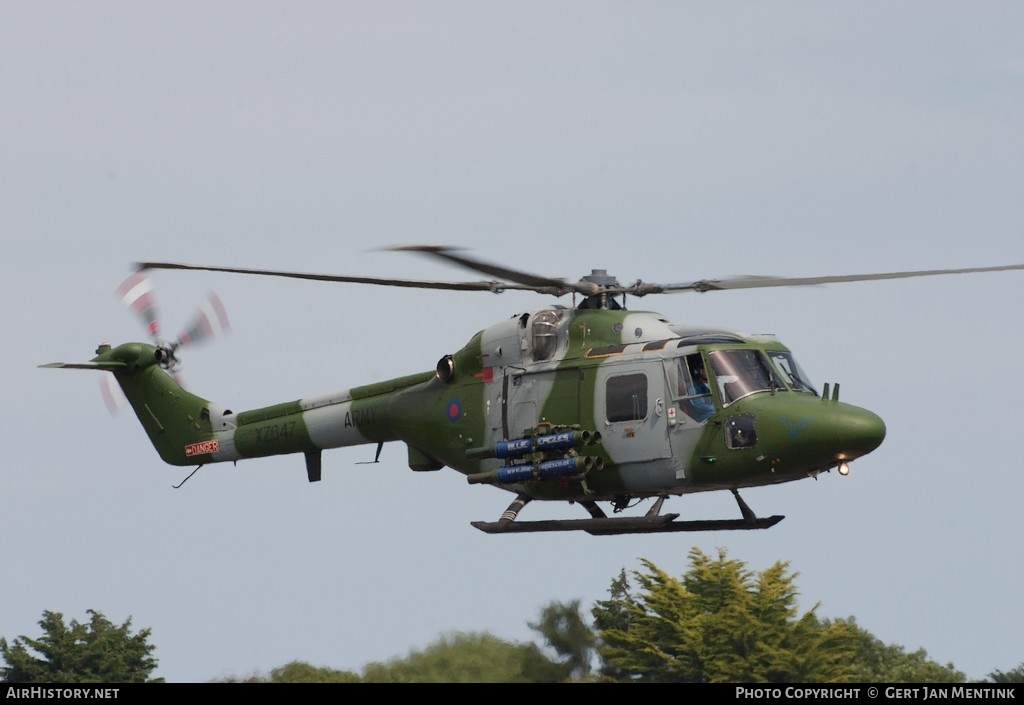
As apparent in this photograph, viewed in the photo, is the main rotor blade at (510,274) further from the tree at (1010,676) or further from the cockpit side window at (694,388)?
the tree at (1010,676)

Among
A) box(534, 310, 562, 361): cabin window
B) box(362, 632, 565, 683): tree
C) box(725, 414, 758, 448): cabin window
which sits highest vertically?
box(534, 310, 562, 361): cabin window

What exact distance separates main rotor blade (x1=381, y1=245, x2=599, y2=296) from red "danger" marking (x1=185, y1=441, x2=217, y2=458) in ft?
24.7

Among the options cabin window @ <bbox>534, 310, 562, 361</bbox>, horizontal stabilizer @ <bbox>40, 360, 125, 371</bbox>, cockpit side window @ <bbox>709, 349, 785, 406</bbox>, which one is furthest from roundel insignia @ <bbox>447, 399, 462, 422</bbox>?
horizontal stabilizer @ <bbox>40, 360, 125, 371</bbox>

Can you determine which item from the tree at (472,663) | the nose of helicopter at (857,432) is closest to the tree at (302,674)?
the tree at (472,663)

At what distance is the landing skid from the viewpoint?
95.0 feet

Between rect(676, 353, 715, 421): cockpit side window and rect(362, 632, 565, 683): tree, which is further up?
rect(676, 353, 715, 421): cockpit side window

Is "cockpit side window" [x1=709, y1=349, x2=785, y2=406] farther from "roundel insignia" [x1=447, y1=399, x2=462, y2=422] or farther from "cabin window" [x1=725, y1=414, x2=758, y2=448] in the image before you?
"roundel insignia" [x1=447, y1=399, x2=462, y2=422]

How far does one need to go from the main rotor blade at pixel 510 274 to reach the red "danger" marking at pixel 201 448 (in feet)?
24.7

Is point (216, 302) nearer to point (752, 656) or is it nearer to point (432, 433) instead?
point (432, 433)

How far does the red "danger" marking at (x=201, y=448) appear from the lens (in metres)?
35.3

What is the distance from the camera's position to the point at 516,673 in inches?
1401

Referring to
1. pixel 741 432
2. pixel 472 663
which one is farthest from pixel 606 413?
pixel 472 663

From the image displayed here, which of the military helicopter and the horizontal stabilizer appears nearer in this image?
the military helicopter
